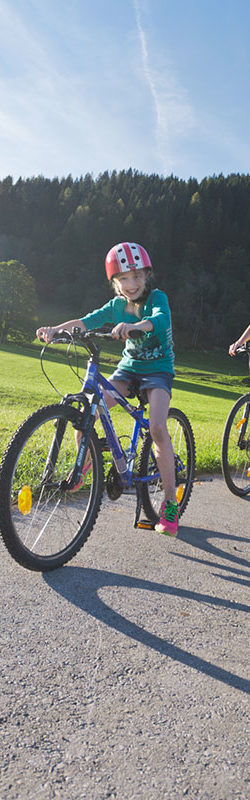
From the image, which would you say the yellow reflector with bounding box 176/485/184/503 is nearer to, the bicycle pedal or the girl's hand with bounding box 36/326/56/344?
the bicycle pedal

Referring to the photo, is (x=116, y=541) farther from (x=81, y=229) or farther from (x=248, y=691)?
(x=81, y=229)

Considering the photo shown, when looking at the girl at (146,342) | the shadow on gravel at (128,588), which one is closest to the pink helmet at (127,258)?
the girl at (146,342)

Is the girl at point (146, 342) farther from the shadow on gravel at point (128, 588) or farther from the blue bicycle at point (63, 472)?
the shadow on gravel at point (128, 588)

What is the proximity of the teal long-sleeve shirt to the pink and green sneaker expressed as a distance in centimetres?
90

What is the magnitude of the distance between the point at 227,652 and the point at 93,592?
0.72 metres

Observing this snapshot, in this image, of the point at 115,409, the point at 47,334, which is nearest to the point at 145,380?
the point at 47,334

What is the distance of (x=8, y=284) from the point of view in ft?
179

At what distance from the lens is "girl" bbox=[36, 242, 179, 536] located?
3609 mm

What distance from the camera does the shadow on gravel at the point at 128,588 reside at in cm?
230

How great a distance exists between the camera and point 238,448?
18.6 ft

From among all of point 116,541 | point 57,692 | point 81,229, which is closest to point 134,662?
point 57,692

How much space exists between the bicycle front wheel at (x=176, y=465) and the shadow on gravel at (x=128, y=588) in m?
0.94

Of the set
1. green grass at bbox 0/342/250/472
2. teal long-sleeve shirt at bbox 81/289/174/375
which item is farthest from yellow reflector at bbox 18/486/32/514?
green grass at bbox 0/342/250/472

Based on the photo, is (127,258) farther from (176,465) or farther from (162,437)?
(176,465)
